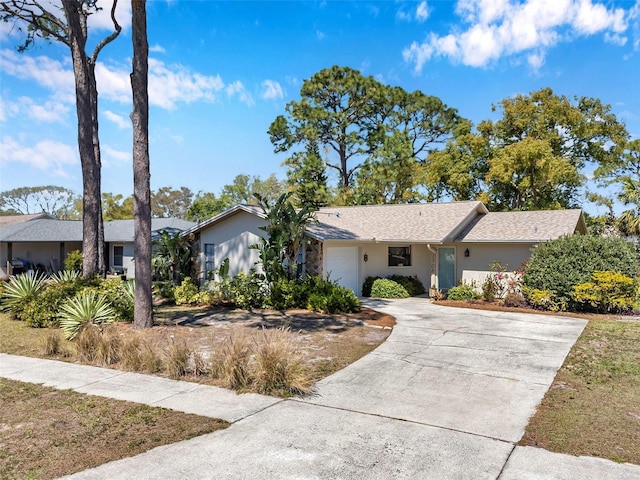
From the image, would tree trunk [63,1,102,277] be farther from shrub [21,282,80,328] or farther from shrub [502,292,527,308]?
shrub [502,292,527,308]

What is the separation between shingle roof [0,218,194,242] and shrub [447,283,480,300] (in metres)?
16.4

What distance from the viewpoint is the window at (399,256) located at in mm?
19562

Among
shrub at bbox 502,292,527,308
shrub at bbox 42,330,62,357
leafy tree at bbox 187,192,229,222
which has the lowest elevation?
shrub at bbox 42,330,62,357

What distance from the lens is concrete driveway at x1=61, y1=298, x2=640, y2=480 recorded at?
425 centimetres

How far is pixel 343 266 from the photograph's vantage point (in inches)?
701

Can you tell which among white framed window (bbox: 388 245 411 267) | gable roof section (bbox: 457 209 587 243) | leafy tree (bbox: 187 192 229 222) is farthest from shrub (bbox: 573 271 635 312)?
leafy tree (bbox: 187 192 229 222)

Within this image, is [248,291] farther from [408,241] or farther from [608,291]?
[608,291]

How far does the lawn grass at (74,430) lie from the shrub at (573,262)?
Answer: 40.7 feet

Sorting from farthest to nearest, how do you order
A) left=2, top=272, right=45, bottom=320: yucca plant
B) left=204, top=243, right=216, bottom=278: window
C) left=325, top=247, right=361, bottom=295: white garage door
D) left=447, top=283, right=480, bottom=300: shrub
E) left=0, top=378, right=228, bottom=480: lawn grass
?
left=204, top=243, right=216, bottom=278: window
left=325, top=247, right=361, bottom=295: white garage door
left=447, top=283, right=480, bottom=300: shrub
left=2, top=272, right=45, bottom=320: yucca plant
left=0, top=378, right=228, bottom=480: lawn grass

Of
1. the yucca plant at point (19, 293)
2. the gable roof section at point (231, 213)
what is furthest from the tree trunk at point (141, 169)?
the gable roof section at point (231, 213)

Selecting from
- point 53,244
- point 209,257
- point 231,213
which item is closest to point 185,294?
point 209,257

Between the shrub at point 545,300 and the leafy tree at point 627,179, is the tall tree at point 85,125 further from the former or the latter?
the leafy tree at point 627,179

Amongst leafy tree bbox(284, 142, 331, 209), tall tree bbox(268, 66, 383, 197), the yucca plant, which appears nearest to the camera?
the yucca plant

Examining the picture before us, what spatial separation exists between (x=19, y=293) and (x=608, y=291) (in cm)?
1832
